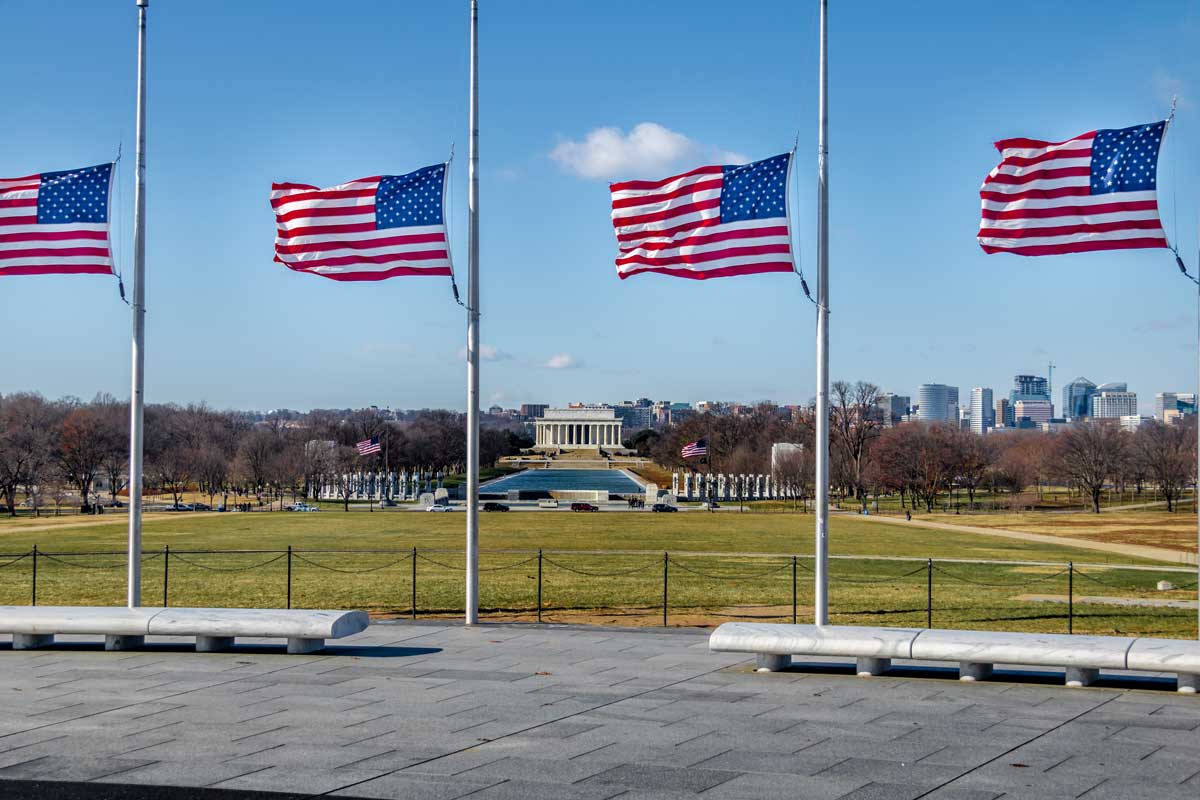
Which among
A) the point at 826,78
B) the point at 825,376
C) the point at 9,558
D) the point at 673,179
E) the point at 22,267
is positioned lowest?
the point at 9,558

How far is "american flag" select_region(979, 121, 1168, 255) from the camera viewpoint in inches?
614

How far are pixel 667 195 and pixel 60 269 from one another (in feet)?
31.7

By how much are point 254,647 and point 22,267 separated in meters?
7.21

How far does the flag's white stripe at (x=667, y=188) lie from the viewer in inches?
685

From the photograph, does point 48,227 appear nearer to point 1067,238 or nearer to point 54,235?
point 54,235

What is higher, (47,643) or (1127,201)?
(1127,201)

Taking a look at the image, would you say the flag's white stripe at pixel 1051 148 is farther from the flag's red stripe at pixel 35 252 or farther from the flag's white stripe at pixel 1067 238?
the flag's red stripe at pixel 35 252

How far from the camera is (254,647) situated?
16750 millimetres

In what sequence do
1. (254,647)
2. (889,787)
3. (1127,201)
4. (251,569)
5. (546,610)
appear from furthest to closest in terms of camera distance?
(251,569) < (546,610) < (254,647) < (1127,201) < (889,787)

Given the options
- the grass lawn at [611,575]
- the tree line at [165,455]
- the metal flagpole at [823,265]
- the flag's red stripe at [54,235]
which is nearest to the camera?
the metal flagpole at [823,265]

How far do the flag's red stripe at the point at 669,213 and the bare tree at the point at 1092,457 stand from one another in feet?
270

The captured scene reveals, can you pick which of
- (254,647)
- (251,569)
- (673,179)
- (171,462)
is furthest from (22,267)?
(171,462)

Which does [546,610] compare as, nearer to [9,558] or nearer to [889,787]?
[889,787]

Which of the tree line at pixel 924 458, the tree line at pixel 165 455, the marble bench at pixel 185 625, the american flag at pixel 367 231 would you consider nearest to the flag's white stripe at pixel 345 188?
the american flag at pixel 367 231
